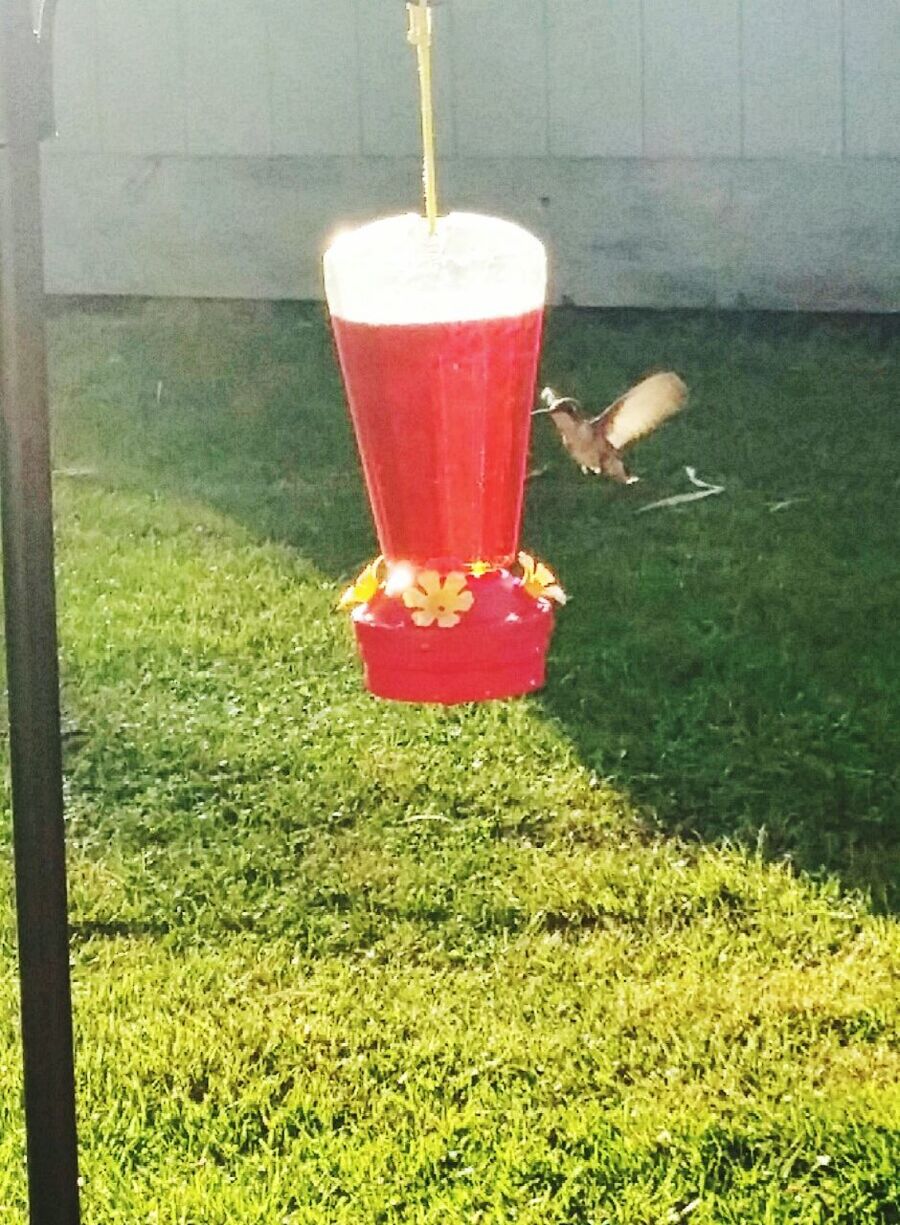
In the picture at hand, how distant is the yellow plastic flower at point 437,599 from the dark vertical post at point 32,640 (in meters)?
0.30

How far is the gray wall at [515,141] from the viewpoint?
7.77 meters

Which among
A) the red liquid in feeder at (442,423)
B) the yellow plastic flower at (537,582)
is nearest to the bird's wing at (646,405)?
the yellow plastic flower at (537,582)

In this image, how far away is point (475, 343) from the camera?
1672mm

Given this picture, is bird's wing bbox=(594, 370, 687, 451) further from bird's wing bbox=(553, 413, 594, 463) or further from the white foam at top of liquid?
the white foam at top of liquid

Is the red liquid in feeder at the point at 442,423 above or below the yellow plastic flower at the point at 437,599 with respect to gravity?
above

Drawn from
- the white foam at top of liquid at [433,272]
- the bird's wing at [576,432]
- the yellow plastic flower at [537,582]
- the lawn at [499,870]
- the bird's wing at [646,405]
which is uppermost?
the white foam at top of liquid at [433,272]

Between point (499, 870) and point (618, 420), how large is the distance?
1.27 metres

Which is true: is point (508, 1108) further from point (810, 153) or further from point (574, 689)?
point (810, 153)

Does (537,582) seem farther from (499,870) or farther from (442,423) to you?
(499,870)

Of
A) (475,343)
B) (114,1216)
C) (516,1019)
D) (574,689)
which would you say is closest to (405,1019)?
(516,1019)

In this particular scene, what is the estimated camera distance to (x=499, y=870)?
375cm

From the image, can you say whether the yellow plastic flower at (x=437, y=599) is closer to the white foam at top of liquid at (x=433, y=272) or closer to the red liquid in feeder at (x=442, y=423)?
the red liquid in feeder at (x=442, y=423)

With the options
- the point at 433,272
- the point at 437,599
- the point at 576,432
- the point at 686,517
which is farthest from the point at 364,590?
the point at 686,517

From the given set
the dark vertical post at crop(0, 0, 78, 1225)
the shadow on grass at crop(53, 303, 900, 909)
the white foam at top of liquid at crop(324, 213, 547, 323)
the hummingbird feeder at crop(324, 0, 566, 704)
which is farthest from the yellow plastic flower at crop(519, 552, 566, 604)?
the shadow on grass at crop(53, 303, 900, 909)
